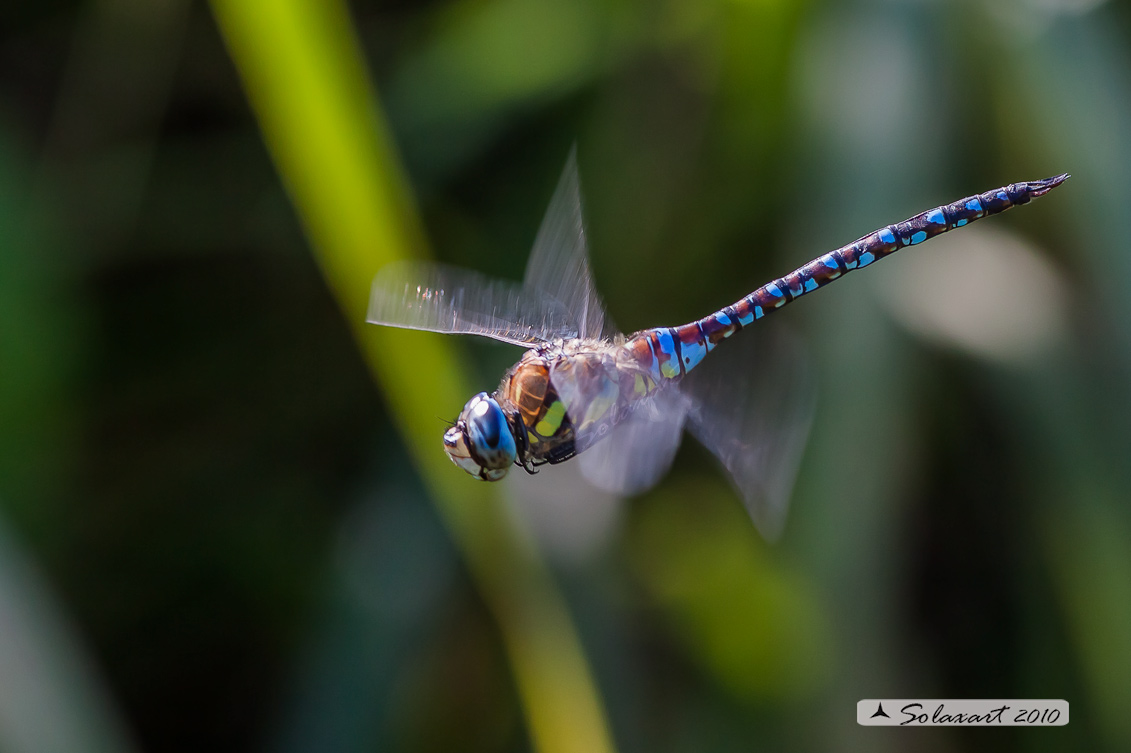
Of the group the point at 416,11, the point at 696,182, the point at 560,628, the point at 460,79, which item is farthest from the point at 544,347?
the point at 416,11

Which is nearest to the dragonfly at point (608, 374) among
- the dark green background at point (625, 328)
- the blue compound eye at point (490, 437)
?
the blue compound eye at point (490, 437)

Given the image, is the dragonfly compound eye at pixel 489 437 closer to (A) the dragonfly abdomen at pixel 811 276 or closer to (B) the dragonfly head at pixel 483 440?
(B) the dragonfly head at pixel 483 440

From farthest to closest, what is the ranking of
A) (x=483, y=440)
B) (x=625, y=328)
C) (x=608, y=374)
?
(x=625, y=328) < (x=608, y=374) < (x=483, y=440)

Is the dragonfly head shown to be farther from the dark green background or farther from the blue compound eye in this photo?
the dark green background

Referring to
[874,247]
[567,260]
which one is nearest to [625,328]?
[567,260]

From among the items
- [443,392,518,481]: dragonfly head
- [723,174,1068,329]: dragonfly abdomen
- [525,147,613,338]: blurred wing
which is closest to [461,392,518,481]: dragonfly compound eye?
[443,392,518,481]: dragonfly head

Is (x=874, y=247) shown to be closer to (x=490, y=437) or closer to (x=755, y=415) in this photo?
(x=755, y=415)
